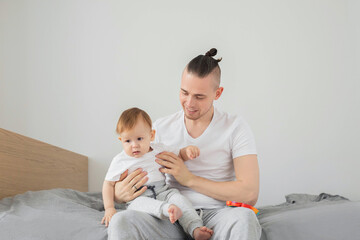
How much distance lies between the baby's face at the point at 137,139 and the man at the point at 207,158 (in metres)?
0.07

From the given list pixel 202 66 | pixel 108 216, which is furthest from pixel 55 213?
pixel 202 66

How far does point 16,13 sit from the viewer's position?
9.24 feet

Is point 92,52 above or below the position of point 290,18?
below

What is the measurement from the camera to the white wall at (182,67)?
2715 millimetres

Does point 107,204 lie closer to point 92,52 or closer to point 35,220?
point 35,220

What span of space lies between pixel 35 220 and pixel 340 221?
3.47ft

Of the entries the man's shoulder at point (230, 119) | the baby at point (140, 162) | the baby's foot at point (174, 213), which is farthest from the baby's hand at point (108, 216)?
the man's shoulder at point (230, 119)

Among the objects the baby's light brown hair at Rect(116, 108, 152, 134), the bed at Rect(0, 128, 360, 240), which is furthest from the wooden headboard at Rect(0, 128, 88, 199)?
the baby's light brown hair at Rect(116, 108, 152, 134)

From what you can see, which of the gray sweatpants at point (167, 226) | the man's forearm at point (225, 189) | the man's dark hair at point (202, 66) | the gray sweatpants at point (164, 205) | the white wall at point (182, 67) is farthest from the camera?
the white wall at point (182, 67)

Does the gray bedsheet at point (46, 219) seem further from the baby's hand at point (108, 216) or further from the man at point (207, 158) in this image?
the man at point (207, 158)

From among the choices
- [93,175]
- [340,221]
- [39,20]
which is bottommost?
[93,175]

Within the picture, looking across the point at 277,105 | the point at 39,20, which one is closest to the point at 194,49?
the point at 277,105

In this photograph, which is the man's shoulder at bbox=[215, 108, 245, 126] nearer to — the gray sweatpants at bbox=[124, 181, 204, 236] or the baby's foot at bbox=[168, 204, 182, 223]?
the gray sweatpants at bbox=[124, 181, 204, 236]

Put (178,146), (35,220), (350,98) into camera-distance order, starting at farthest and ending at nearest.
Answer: (350,98) → (178,146) → (35,220)
